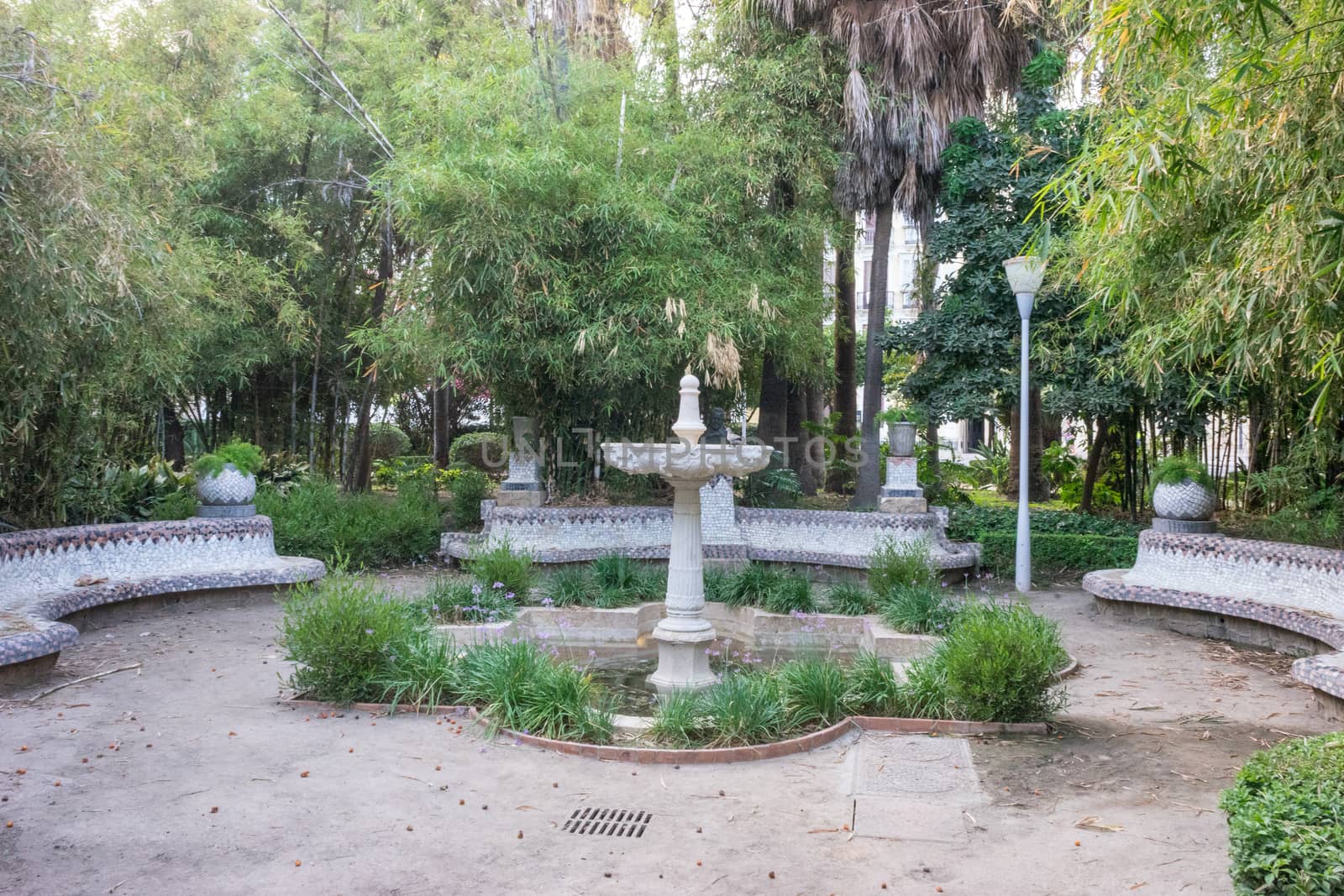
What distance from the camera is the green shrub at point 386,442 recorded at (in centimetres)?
1878

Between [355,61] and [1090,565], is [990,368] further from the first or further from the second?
[355,61]

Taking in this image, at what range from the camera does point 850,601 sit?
769 centimetres

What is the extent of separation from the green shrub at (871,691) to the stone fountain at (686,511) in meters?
0.92

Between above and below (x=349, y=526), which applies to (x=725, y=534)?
below

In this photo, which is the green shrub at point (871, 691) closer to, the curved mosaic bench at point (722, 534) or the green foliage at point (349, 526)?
the curved mosaic bench at point (722, 534)

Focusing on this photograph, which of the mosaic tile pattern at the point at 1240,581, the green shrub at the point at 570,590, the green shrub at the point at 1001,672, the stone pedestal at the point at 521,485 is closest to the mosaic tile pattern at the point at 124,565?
the stone pedestal at the point at 521,485

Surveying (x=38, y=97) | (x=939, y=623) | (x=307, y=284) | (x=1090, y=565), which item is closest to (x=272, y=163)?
(x=307, y=284)

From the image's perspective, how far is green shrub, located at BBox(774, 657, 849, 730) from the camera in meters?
4.96

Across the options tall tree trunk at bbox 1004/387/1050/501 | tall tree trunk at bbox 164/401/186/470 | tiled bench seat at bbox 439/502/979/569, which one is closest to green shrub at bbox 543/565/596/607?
tiled bench seat at bbox 439/502/979/569

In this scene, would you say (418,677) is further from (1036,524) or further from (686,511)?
(1036,524)

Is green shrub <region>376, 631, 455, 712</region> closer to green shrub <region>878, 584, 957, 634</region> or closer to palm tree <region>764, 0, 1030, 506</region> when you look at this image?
green shrub <region>878, 584, 957, 634</region>

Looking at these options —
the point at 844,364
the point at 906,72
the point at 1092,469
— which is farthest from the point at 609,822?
the point at 844,364

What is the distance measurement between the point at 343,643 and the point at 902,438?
660 centimetres

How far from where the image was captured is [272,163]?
12055 millimetres
